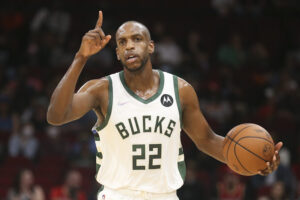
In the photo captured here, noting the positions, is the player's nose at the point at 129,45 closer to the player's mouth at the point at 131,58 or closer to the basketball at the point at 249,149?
the player's mouth at the point at 131,58

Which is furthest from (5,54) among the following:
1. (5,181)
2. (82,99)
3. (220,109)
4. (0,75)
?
(82,99)

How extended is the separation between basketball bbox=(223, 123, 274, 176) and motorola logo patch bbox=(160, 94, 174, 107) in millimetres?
566

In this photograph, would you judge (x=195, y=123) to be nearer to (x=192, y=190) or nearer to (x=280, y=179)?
(x=192, y=190)

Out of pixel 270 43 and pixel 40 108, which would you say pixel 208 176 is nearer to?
pixel 40 108

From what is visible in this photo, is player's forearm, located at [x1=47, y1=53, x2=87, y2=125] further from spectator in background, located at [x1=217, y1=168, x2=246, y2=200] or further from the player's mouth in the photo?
spectator in background, located at [x1=217, y1=168, x2=246, y2=200]

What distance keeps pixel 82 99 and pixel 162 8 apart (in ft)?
36.3

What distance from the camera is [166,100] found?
487cm

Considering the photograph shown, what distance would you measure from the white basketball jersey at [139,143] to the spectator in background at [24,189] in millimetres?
5413

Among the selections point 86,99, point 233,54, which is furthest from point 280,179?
point 86,99

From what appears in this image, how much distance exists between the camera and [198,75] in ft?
43.4

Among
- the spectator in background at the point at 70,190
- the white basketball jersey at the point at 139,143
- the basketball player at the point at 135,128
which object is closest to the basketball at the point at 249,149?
the basketball player at the point at 135,128

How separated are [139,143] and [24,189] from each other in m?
5.92

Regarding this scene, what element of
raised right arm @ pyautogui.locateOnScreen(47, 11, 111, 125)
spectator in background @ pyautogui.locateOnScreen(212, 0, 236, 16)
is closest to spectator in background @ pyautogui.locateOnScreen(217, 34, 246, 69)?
spectator in background @ pyautogui.locateOnScreen(212, 0, 236, 16)

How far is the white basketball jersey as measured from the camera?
15.3ft
